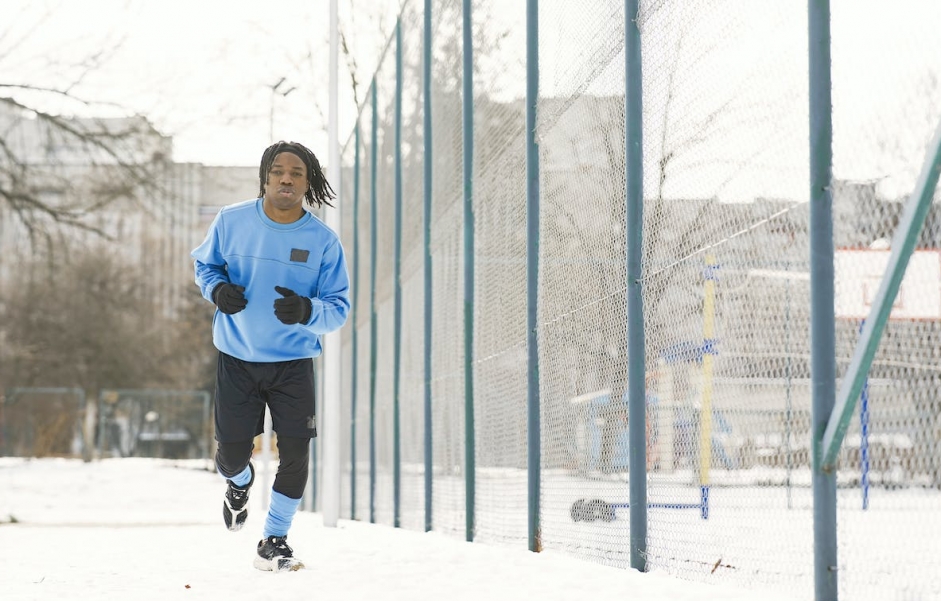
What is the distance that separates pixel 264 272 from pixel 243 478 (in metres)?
0.92

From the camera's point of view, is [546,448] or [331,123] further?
[331,123]

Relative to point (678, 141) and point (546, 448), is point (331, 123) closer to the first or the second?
point (546, 448)

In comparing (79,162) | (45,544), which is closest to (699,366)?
(45,544)

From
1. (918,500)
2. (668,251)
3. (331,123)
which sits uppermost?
(331,123)

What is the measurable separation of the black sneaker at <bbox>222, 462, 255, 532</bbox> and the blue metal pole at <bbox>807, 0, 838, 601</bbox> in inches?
113

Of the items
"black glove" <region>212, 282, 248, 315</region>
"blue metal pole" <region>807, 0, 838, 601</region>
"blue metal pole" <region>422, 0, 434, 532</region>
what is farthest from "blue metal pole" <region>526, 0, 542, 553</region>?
"blue metal pole" <region>807, 0, 838, 601</region>

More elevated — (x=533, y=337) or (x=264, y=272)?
(x=264, y=272)

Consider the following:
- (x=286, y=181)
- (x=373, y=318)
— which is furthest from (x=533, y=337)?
(x=373, y=318)

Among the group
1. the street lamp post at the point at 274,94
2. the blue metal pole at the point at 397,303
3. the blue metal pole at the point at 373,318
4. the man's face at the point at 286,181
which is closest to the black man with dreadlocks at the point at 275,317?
the man's face at the point at 286,181

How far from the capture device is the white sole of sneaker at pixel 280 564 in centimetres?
509

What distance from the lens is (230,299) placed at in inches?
191

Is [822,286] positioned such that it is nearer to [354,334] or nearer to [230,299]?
[230,299]

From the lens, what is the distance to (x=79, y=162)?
14578 millimetres

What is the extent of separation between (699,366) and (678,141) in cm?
70
